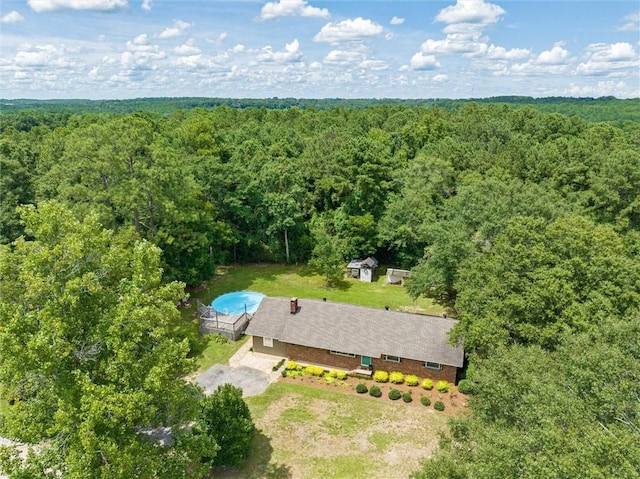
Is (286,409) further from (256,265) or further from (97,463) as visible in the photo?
(256,265)

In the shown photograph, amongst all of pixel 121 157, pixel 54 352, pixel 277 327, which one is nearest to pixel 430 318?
pixel 277 327

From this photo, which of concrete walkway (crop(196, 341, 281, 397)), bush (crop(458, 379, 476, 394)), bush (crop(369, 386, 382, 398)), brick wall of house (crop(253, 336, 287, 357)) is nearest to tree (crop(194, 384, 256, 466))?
A: concrete walkway (crop(196, 341, 281, 397))

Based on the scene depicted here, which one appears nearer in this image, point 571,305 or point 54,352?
point 54,352

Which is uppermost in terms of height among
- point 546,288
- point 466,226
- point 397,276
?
point 466,226

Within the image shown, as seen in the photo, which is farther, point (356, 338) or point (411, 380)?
point (356, 338)

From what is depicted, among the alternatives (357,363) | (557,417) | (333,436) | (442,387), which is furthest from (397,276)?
(557,417)

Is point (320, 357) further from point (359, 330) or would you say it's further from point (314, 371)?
point (359, 330)

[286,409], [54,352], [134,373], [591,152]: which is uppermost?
[591,152]

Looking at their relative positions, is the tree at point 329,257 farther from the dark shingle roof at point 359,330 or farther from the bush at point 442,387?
the bush at point 442,387
